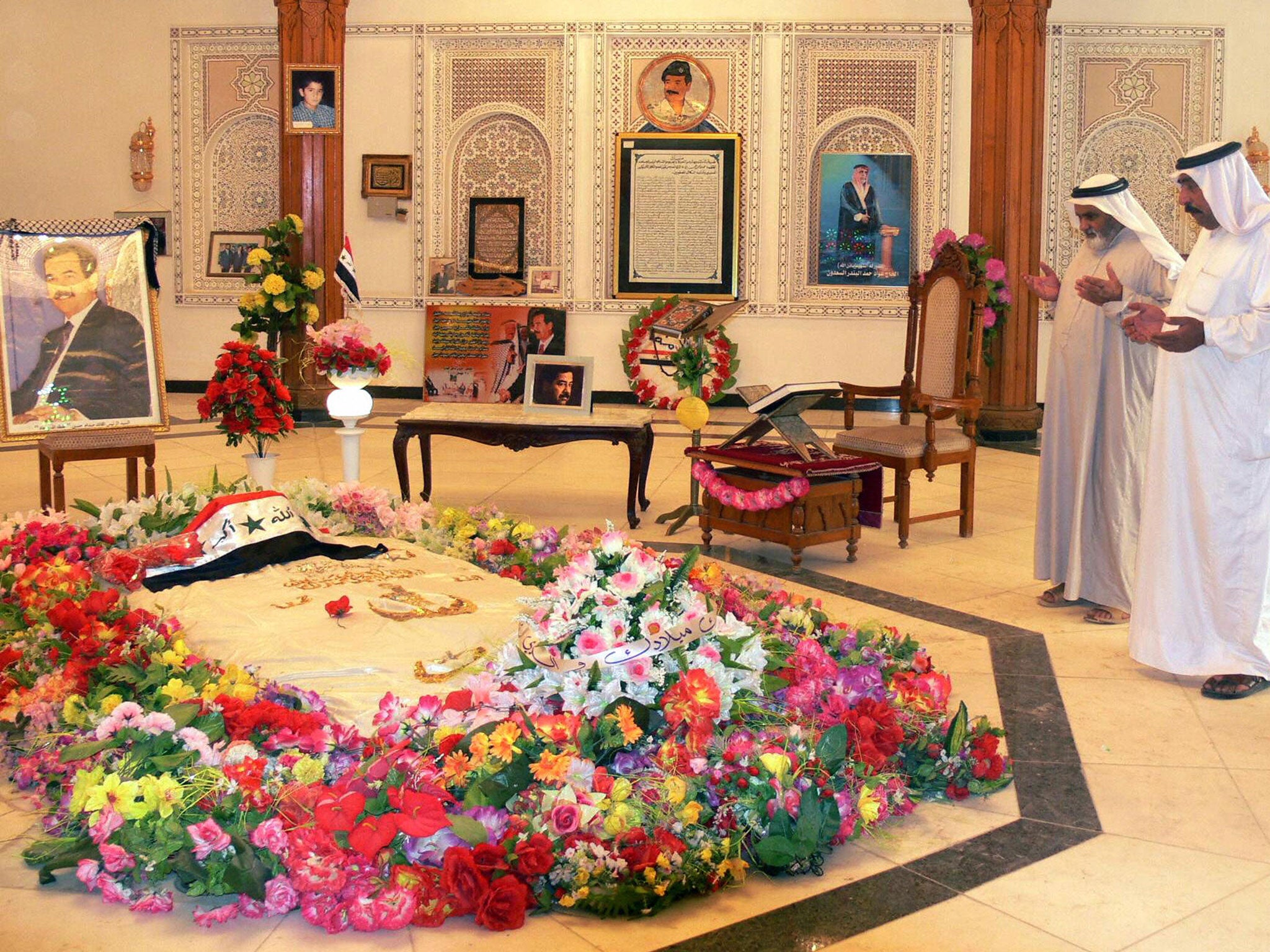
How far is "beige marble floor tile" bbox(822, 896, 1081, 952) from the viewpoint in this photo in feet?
9.03

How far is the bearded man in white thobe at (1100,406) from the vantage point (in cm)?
536

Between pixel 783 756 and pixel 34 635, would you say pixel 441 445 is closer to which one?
pixel 34 635

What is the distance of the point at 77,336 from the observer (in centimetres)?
671

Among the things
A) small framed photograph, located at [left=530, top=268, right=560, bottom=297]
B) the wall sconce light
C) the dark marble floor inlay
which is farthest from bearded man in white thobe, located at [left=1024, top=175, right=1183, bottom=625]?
the wall sconce light

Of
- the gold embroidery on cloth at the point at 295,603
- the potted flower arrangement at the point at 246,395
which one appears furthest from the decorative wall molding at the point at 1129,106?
the gold embroidery on cloth at the point at 295,603

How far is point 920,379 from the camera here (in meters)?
8.23

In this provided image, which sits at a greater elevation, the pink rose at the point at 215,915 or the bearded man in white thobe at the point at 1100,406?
the bearded man in white thobe at the point at 1100,406

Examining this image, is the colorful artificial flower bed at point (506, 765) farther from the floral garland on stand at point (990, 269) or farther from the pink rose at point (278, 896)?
the floral garland on stand at point (990, 269)

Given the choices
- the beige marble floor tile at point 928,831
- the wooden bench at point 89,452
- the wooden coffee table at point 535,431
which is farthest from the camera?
the wooden coffee table at point 535,431

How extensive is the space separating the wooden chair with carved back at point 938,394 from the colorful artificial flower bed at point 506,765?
121 inches

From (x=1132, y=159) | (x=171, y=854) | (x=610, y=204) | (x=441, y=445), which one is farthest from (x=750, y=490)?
(x=1132, y=159)

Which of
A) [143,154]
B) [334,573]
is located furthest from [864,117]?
[334,573]

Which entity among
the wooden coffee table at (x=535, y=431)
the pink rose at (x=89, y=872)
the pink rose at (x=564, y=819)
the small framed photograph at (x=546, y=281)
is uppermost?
the small framed photograph at (x=546, y=281)

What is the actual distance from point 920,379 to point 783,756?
5.38 m
